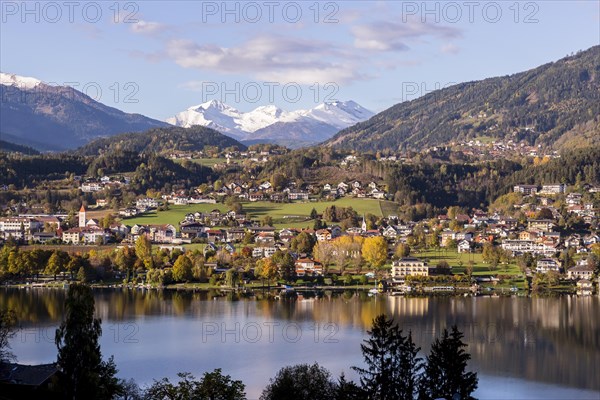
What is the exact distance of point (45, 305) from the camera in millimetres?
29109

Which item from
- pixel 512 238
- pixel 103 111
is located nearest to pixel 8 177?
pixel 512 238

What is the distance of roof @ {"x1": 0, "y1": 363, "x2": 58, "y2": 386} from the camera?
14.5 m

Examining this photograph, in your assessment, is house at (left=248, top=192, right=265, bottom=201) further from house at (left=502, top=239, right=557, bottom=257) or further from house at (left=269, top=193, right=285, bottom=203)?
house at (left=502, top=239, right=557, bottom=257)

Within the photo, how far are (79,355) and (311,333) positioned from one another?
1152cm

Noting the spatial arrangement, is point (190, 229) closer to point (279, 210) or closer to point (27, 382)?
point (279, 210)

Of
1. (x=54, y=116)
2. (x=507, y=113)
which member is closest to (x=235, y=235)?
(x=507, y=113)

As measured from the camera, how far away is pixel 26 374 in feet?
48.4

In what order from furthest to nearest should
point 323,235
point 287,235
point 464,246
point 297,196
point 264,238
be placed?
point 297,196 → point 287,235 → point 264,238 → point 323,235 → point 464,246

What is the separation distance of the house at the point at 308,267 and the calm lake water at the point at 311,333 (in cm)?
480

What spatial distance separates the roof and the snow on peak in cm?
16176

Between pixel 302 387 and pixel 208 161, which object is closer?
pixel 302 387

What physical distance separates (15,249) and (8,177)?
21.4m

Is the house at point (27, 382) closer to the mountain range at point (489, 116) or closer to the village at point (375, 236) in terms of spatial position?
the village at point (375, 236)

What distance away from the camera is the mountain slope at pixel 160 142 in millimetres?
90062
